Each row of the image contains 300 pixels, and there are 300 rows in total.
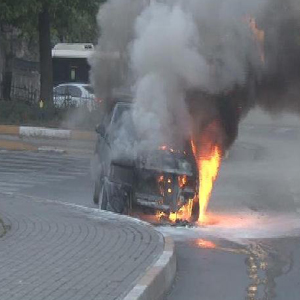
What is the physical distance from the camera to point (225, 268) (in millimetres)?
8977

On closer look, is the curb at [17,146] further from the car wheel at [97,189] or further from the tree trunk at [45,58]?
the car wheel at [97,189]

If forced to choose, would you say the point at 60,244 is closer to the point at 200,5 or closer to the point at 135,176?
the point at 135,176

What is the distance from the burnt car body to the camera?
457 inches

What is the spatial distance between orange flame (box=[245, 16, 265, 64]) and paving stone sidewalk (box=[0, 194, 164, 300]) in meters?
3.49

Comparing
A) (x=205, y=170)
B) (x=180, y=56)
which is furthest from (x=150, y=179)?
(x=180, y=56)

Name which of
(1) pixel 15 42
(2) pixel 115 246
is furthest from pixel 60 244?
(1) pixel 15 42

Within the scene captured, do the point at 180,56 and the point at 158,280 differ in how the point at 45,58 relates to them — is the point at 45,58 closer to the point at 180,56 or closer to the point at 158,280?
the point at 180,56

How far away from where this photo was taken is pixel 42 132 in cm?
2336

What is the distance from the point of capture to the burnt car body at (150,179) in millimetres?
11617

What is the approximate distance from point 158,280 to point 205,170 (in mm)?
5389

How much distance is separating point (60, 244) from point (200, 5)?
4560 millimetres

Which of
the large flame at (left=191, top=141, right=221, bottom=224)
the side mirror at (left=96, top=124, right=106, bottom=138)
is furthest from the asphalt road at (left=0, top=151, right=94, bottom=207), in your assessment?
the large flame at (left=191, top=141, right=221, bottom=224)

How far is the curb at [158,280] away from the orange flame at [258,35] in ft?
15.2

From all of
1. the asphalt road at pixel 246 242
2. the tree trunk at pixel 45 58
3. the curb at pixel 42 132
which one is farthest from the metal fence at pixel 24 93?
the asphalt road at pixel 246 242
